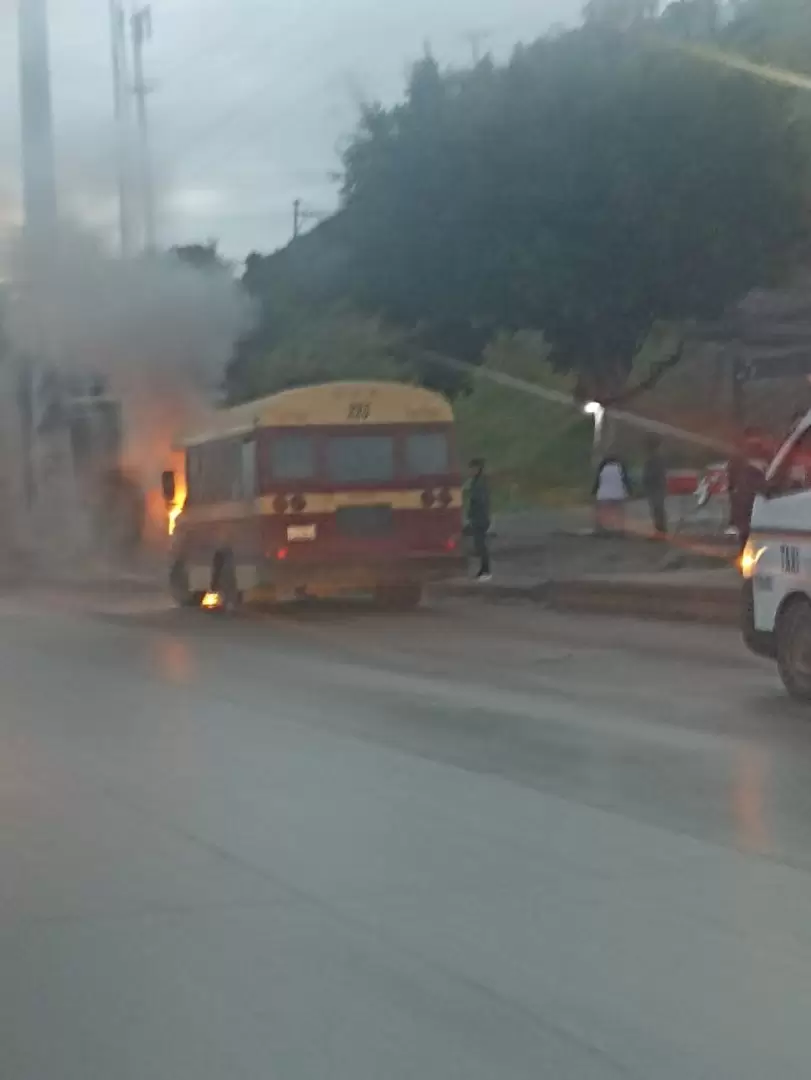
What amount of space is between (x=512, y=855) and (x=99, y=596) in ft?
71.5

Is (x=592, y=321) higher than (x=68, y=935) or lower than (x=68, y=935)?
higher

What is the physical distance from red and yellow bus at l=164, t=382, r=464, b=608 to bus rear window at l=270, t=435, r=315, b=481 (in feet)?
0.04

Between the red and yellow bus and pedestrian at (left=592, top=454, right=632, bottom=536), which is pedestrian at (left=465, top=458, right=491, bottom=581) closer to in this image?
pedestrian at (left=592, top=454, right=632, bottom=536)

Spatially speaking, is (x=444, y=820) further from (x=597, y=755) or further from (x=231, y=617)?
(x=231, y=617)

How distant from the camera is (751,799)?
9195 millimetres

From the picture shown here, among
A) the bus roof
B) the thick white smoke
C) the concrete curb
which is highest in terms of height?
the thick white smoke

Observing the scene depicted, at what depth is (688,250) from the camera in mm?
31375

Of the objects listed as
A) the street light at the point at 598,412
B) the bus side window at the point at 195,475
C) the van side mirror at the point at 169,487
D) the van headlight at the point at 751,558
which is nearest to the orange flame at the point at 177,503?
the van side mirror at the point at 169,487

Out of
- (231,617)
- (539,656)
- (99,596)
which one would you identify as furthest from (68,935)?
(99,596)

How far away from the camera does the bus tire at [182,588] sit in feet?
83.5

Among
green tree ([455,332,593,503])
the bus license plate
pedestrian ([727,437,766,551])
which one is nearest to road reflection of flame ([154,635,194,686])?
the bus license plate

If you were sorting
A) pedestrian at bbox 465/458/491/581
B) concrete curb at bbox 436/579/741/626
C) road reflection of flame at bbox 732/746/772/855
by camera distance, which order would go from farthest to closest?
pedestrian at bbox 465/458/491/581 < concrete curb at bbox 436/579/741/626 < road reflection of flame at bbox 732/746/772/855

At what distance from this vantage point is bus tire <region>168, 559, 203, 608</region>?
83.5ft

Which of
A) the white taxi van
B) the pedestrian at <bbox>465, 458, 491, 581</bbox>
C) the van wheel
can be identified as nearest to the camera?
the white taxi van
